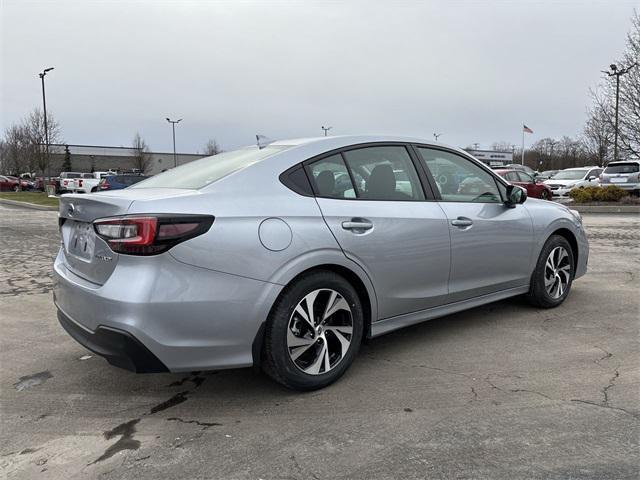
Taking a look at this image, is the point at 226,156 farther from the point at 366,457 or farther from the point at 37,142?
the point at 37,142

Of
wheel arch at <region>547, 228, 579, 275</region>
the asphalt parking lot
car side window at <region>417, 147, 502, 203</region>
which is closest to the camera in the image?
the asphalt parking lot

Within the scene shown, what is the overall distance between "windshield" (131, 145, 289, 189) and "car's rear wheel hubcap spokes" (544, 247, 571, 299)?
2.94m

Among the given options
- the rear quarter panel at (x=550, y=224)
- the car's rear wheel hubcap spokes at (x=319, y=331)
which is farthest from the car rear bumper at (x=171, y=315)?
the rear quarter panel at (x=550, y=224)

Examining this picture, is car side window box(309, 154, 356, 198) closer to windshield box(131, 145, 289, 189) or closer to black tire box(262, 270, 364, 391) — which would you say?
windshield box(131, 145, 289, 189)

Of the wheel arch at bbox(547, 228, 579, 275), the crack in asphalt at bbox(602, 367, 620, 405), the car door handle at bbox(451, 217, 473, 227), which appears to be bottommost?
the crack in asphalt at bbox(602, 367, 620, 405)

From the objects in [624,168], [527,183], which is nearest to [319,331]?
[527,183]

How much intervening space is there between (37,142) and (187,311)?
44.1m

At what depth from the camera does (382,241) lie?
3.59m

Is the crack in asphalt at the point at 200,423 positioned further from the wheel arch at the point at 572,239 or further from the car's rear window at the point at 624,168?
the car's rear window at the point at 624,168

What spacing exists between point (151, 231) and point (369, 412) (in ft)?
5.27

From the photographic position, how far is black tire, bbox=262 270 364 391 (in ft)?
10.2

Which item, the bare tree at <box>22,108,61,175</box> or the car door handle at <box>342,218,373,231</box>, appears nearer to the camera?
the car door handle at <box>342,218,373,231</box>

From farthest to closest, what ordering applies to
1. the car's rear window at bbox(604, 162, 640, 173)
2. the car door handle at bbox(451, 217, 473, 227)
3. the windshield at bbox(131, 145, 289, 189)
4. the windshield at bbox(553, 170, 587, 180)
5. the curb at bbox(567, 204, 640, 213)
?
Answer: the windshield at bbox(553, 170, 587, 180) → the car's rear window at bbox(604, 162, 640, 173) → the curb at bbox(567, 204, 640, 213) → the car door handle at bbox(451, 217, 473, 227) → the windshield at bbox(131, 145, 289, 189)

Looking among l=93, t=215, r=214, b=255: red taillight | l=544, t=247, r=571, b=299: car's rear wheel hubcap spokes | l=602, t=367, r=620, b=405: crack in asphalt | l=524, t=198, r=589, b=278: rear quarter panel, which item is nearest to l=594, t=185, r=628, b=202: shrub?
l=524, t=198, r=589, b=278: rear quarter panel
